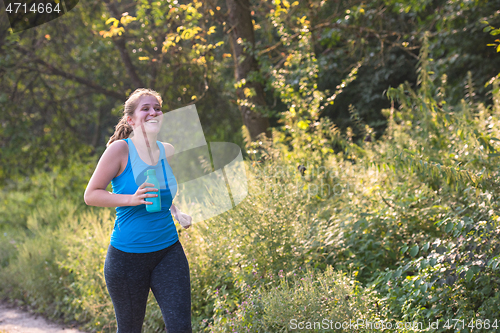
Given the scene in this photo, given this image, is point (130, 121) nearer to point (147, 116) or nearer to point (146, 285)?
point (147, 116)

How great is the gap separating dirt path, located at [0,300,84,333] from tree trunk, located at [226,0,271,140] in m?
3.65

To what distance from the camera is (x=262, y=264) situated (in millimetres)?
3297

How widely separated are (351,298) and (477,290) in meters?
0.87

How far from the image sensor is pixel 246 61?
20.0ft

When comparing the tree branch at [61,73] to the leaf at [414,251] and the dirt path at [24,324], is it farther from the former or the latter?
the leaf at [414,251]

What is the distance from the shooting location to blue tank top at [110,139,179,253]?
2.22 metres

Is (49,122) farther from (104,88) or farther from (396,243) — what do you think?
(396,243)

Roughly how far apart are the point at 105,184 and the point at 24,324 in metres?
3.26

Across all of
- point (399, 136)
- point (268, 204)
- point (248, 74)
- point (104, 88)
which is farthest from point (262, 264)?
point (104, 88)

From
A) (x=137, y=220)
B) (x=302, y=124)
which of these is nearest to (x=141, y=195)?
(x=137, y=220)

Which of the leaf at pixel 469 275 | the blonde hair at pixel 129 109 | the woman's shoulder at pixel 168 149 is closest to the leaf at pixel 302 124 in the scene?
the woman's shoulder at pixel 168 149

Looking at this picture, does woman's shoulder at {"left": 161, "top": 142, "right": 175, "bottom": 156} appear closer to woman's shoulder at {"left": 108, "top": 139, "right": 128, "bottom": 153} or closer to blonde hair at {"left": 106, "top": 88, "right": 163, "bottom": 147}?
blonde hair at {"left": 106, "top": 88, "right": 163, "bottom": 147}

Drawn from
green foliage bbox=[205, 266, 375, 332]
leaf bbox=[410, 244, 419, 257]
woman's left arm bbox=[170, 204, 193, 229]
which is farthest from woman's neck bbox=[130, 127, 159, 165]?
leaf bbox=[410, 244, 419, 257]

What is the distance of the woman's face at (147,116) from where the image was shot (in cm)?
232
